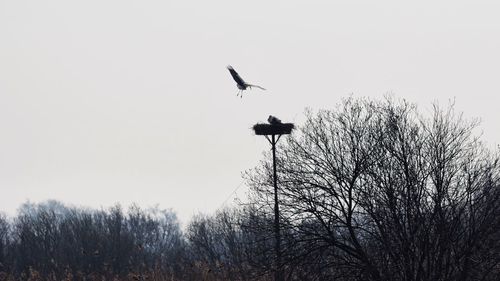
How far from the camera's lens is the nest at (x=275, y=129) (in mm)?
24252

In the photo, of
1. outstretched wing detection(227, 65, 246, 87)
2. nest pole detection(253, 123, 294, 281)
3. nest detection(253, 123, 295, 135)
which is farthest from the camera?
nest detection(253, 123, 295, 135)

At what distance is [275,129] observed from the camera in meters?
24.3

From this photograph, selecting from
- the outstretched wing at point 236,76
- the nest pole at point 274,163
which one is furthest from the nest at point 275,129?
the outstretched wing at point 236,76

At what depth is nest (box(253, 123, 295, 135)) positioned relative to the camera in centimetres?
2425

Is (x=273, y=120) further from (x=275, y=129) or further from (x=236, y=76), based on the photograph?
(x=236, y=76)

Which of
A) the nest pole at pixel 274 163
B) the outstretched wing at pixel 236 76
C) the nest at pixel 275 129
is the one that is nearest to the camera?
the outstretched wing at pixel 236 76

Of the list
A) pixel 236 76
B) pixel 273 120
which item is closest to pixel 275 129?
pixel 273 120

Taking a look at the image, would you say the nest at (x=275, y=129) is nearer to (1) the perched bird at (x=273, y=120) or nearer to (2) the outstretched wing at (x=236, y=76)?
(1) the perched bird at (x=273, y=120)

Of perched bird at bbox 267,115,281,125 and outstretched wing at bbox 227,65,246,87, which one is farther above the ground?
perched bird at bbox 267,115,281,125

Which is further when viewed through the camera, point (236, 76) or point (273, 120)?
point (273, 120)

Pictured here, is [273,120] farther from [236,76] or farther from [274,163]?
[236,76]

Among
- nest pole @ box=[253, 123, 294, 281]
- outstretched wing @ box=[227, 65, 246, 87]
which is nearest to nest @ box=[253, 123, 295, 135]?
nest pole @ box=[253, 123, 294, 281]

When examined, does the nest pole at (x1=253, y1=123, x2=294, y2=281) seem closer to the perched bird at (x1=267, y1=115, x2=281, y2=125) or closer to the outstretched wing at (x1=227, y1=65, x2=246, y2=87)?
the perched bird at (x1=267, y1=115, x2=281, y2=125)

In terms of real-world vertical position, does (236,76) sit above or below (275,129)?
below
